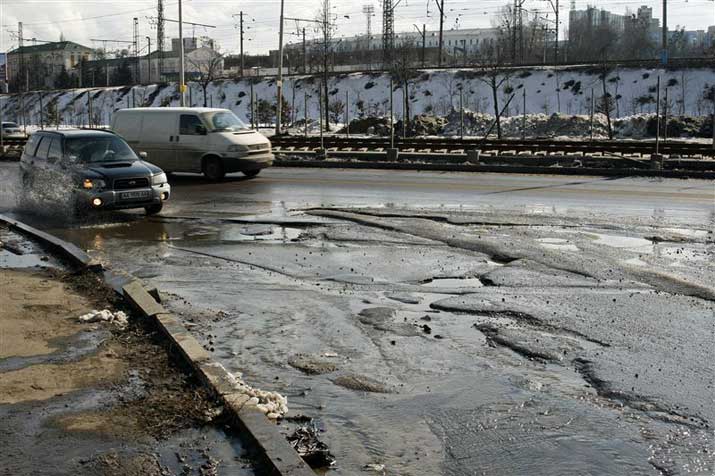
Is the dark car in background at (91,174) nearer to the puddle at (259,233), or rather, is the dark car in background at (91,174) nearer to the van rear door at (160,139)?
the puddle at (259,233)

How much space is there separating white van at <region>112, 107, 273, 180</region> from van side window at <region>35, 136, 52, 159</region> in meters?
5.17

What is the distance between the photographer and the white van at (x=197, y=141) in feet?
71.3

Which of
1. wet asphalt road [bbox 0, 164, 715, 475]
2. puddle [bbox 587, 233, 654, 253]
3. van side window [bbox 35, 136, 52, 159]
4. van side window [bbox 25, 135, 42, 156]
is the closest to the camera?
wet asphalt road [bbox 0, 164, 715, 475]

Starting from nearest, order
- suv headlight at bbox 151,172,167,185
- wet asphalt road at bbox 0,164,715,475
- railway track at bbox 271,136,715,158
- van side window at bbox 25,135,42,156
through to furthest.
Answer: wet asphalt road at bbox 0,164,715,475 < suv headlight at bbox 151,172,167,185 < van side window at bbox 25,135,42,156 < railway track at bbox 271,136,715,158

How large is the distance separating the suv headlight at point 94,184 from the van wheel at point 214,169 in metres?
6.73

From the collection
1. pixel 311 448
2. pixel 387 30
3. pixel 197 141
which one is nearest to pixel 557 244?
pixel 311 448

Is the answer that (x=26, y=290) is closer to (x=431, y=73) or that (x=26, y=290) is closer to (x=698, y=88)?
(x=698, y=88)

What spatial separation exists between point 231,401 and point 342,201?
12086 millimetres


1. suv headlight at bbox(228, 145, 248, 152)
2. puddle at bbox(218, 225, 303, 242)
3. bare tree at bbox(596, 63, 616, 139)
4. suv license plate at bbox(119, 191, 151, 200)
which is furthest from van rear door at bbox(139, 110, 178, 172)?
bare tree at bbox(596, 63, 616, 139)

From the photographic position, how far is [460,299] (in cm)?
884

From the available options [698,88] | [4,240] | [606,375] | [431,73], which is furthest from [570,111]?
[606,375]

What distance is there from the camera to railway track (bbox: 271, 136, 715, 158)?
2786cm

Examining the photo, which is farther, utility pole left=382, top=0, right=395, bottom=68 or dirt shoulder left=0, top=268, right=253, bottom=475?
utility pole left=382, top=0, right=395, bottom=68

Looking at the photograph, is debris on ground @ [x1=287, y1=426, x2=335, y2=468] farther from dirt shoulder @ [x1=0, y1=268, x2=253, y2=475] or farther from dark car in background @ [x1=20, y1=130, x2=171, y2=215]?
dark car in background @ [x1=20, y1=130, x2=171, y2=215]
